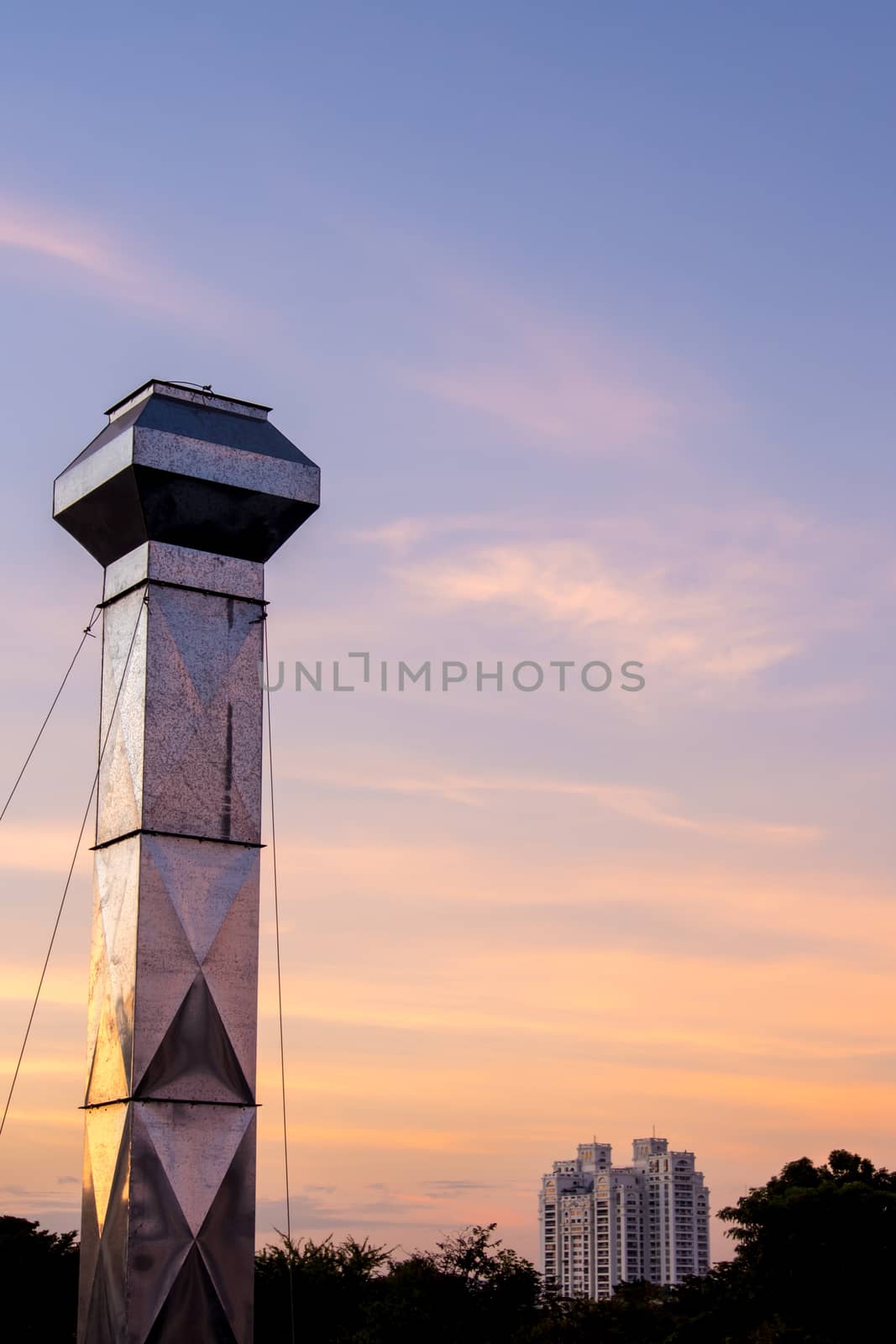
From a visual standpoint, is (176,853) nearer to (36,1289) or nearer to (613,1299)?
(36,1289)

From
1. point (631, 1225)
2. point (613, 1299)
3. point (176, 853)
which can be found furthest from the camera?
point (631, 1225)

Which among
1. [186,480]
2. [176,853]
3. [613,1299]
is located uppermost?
[186,480]

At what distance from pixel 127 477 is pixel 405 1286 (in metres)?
46.8

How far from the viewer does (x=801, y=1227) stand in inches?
1898

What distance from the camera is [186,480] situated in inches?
696

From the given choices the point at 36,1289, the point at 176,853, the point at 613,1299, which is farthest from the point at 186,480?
the point at 613,1299

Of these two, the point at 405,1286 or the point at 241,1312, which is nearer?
the point at 241,1312

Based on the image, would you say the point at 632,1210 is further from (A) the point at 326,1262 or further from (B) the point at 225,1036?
(B) the point at 225,1036

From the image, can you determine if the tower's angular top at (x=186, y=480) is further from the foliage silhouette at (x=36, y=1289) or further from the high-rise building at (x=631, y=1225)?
the high-rise building at (x=631, y=1225)

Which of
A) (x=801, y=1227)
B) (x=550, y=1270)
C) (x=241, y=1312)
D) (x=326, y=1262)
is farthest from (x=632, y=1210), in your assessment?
(x=241, y=1312)

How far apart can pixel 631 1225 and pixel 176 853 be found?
122 metres

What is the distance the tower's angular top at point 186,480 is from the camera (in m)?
17.5

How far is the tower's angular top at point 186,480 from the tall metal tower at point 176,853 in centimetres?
2

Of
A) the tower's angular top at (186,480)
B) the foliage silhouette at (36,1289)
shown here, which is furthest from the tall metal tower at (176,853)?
the foliage silhouette at (36,1289)
